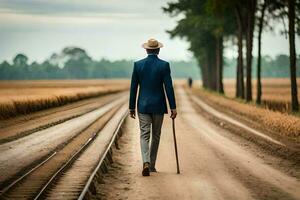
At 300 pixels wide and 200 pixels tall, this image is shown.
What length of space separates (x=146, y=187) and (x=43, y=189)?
166cm

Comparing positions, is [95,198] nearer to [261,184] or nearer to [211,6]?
[261,184]

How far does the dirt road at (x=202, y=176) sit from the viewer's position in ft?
31.5

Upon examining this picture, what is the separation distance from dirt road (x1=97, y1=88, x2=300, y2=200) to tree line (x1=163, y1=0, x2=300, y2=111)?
1462 cm

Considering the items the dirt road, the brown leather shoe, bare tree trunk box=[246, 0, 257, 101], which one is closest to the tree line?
bare tree trunk box=[246, 0, 257, 101]

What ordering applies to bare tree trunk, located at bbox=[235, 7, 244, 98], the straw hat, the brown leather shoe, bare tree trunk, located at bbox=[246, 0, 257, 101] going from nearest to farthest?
the brown leather shoe, the straw hat, bare tree trunk, located at bbox=[246, 0, 257, 101], bare tree trunk, located at bbox=[235, 7, 244, 98]

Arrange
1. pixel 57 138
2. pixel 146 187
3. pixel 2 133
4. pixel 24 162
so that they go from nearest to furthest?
1. pixel 146 187
2. pixel 24 162
3. pixel 57 138
4. pixel 2 133

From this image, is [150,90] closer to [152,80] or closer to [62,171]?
[152,80]

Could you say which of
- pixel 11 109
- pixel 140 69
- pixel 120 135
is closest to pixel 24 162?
pixel 140 69

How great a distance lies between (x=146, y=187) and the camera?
1016 centimetres

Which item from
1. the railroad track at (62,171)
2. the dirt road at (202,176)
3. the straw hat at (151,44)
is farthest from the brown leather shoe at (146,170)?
the straw hat at (151,44)

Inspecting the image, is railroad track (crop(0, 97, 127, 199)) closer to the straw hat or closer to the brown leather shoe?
the brown leather shoe

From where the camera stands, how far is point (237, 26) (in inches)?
1917

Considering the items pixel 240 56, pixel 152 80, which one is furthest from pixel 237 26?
pixel 152 80

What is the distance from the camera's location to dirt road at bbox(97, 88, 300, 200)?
9609 mm
